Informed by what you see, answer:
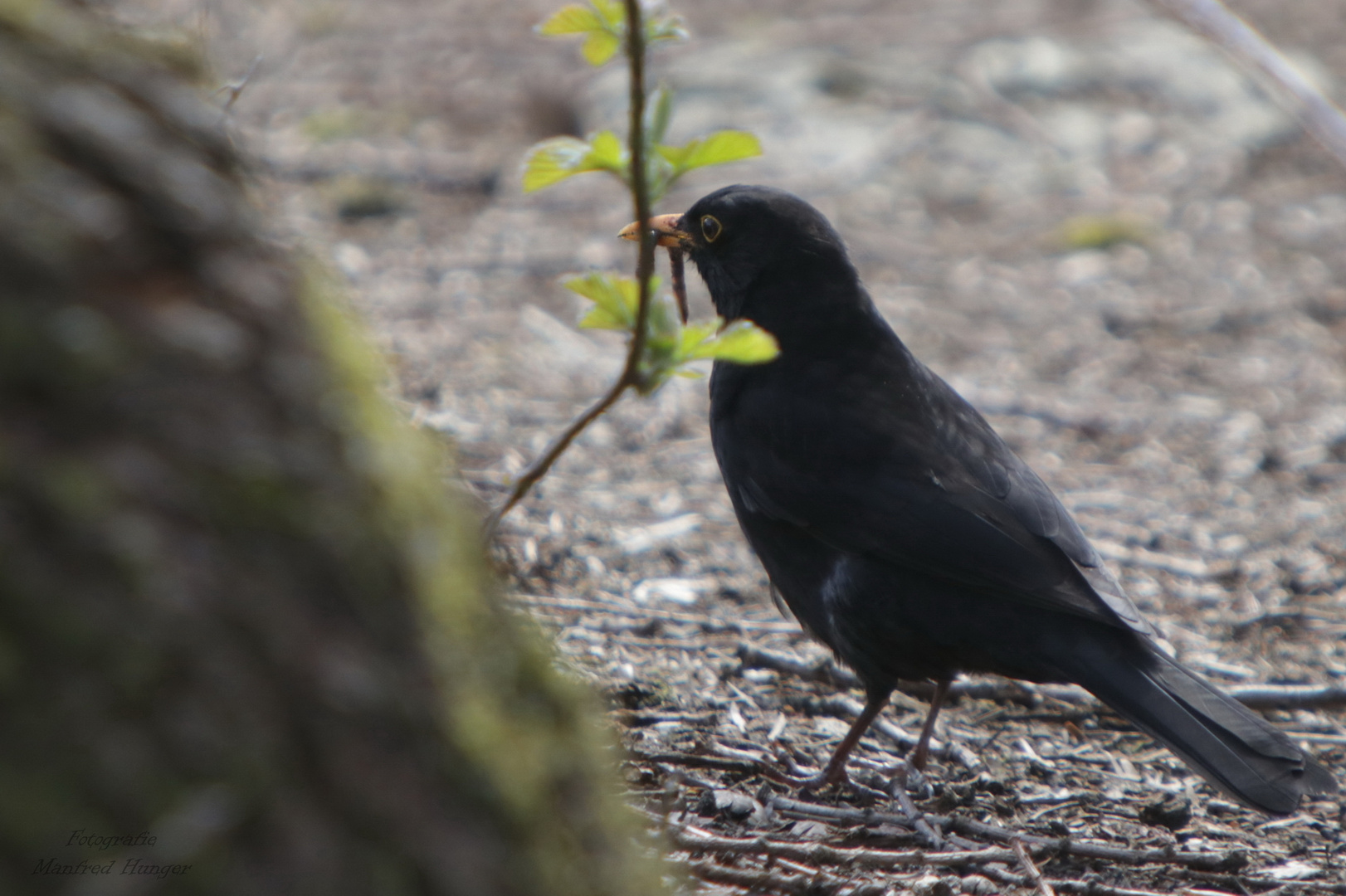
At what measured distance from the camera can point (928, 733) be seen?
3342 mm

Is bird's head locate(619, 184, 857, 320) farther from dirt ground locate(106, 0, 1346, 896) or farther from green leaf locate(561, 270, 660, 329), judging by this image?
green leaf locate(561, 270, 660, 329)

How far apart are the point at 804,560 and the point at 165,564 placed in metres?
2.60

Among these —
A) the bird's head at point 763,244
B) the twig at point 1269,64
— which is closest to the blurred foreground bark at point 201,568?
the twig at point 1269,64

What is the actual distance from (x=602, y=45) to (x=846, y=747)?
1996 mm

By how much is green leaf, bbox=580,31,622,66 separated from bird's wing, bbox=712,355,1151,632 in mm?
1760

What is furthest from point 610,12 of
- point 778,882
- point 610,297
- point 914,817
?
point 914,817

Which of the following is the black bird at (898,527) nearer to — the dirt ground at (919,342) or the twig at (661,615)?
the dirt ground at (919,342)

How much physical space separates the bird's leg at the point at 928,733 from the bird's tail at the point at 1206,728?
0.40m

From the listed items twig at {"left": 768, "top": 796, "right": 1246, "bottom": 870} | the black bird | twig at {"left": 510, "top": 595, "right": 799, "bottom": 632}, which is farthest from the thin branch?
twig at {"left": 768, "top": 796, "right": 1246, "bottom": 870}

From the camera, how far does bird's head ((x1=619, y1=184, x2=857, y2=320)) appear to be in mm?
3969

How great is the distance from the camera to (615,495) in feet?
17.1

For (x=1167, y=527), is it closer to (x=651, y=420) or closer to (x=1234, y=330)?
(x=651, y=420)

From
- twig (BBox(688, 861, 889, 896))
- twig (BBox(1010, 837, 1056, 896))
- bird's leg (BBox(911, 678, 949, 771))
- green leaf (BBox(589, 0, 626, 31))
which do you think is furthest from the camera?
bird's leg (BBox(911, 678, 949, 771))

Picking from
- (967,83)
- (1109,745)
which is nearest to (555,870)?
(1109,745)
